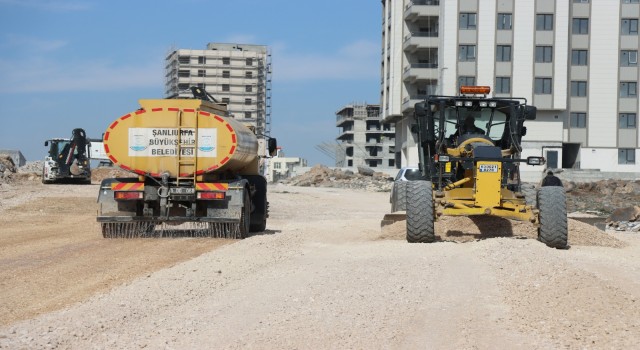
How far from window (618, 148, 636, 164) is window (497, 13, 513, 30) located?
1543cm

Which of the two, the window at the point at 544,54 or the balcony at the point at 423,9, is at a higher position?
the balcony at the point at 423,9

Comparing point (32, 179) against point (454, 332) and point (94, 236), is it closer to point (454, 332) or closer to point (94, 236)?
point (94, 236)

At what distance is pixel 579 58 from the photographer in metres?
75.8

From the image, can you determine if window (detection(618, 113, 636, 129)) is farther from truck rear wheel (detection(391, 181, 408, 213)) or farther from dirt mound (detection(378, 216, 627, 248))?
dirt mound (detection(378, 216, 627, 248))

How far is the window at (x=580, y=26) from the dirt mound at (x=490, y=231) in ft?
Result: 203

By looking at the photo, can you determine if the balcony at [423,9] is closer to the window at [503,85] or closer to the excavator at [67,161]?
the window at [503,85]

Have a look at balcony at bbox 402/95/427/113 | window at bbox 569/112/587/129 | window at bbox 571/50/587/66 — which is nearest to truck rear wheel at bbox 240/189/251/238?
balcony at bbox 402/95/427/113

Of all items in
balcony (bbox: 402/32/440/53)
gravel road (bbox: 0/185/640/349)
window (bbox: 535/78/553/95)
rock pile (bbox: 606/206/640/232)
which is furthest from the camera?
balcony (bbox: 402/32/440/53)

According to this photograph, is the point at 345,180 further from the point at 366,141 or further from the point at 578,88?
the point at 366,141

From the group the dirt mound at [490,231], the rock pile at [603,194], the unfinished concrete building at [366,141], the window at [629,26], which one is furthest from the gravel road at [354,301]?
the unfinished concrete building at [366,141]

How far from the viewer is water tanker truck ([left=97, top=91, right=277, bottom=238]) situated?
672 inches

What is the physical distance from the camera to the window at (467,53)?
73.2m

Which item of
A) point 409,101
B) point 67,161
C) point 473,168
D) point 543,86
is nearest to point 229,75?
point 409,101

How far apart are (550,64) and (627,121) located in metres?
9.73
